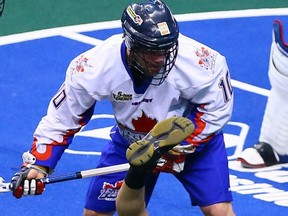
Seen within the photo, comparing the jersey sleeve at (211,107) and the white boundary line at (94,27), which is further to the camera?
the white boundary line at (94,27)

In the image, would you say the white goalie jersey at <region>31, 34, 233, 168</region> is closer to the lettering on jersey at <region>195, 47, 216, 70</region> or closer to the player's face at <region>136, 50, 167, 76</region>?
the lettering on jersey at <region>195, 47, 216, 70</region>

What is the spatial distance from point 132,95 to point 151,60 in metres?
0.30

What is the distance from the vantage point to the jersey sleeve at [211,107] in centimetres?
661

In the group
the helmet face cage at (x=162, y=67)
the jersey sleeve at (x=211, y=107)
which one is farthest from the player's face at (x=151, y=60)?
the jersey sleeve at (x=211, y=107)

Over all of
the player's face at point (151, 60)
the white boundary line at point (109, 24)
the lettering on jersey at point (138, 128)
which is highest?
the player's face at point (151, 60)

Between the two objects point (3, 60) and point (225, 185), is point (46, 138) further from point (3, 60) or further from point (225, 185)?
point (3, 60)

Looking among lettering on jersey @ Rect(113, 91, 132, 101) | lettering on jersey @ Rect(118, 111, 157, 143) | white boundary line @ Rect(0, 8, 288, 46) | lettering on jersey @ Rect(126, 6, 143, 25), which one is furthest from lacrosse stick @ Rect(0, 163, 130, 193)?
white boundary line @ Rect(0, 8, 288, 46)

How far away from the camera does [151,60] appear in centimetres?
639

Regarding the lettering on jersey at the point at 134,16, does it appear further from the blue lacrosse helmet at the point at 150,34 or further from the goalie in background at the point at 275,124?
the goalie in background at the point at 275,124

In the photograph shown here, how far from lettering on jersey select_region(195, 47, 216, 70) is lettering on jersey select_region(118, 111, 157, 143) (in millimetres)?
425

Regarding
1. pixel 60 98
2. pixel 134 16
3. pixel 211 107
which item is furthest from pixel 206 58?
pixel 60 98

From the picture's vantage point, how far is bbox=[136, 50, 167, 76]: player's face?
636 cm

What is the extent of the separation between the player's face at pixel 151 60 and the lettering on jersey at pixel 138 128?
13.9 inches

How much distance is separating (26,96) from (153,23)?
3.61 metres
